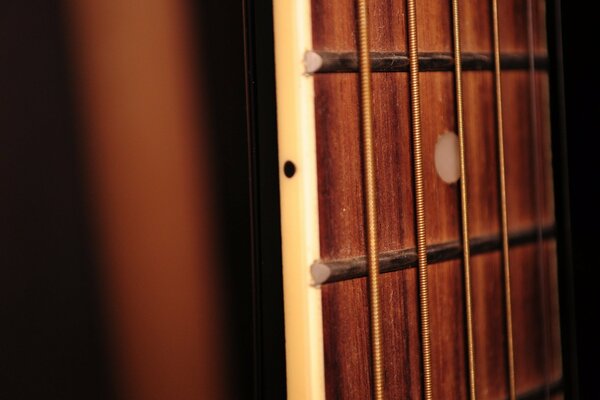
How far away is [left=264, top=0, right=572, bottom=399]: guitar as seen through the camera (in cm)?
63

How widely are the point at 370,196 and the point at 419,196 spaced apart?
0.07m

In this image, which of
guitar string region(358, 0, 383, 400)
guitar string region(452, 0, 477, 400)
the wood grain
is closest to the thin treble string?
the wood grain

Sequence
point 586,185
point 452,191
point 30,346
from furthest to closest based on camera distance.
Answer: point 586,185 < point 452,191 < point 30,346

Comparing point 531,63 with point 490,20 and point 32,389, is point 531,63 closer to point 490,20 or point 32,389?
point 490,20

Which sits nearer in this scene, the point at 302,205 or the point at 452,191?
the point at 302,205

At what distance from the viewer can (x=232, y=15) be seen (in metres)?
0.71

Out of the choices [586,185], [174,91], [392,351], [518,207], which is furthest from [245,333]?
[586,185]

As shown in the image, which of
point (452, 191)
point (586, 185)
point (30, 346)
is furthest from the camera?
point (586, 185)

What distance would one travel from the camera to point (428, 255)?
2.35 ft

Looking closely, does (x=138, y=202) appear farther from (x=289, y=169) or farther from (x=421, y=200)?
(x=421, y=200)

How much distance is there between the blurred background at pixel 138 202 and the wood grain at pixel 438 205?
6cm

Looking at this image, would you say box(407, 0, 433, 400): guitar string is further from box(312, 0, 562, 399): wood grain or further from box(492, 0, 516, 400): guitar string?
box(492, 0, 516, 400): guitar string

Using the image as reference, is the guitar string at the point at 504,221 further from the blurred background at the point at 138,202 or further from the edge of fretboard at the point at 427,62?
the blurred background at the point at 138,202

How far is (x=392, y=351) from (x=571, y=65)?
0.44 meters
